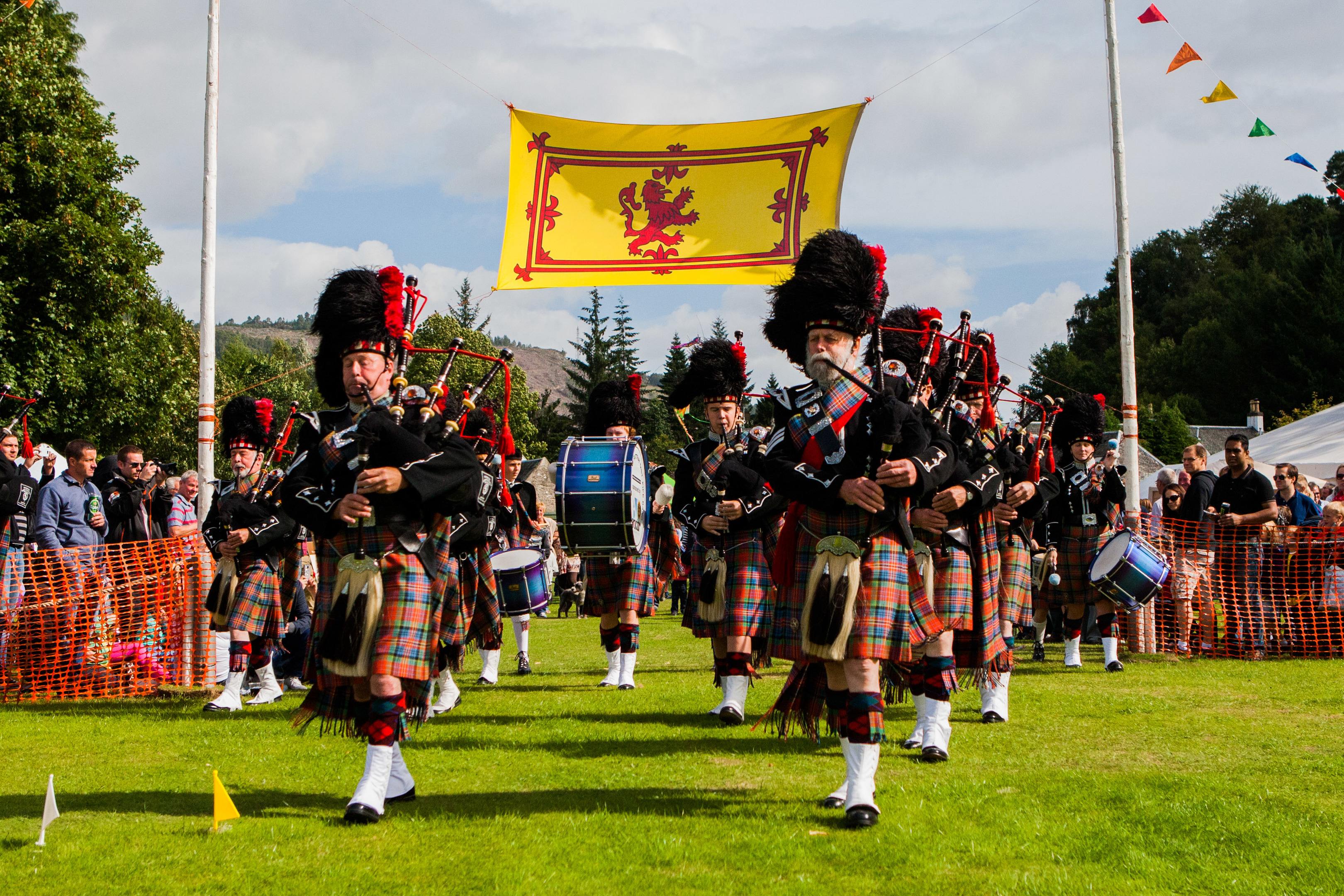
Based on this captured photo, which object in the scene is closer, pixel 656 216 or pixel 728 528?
pixel 728 528

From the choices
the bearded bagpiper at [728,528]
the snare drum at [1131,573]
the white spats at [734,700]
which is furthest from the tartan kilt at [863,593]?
the snare drum at [1131,573]

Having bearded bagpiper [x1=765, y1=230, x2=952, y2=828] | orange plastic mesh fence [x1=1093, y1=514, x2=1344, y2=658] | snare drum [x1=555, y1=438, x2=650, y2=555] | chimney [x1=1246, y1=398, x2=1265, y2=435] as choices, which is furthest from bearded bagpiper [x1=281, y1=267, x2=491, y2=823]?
chimney [x1=1246, y1=398, x2=1265, y2=435]

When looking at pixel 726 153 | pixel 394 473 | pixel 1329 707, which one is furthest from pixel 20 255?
pixel 1329 707

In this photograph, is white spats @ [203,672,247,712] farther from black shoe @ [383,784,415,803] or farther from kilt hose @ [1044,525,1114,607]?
kilt hose @ [1044,525,1114,607]

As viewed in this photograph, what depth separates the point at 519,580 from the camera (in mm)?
8203

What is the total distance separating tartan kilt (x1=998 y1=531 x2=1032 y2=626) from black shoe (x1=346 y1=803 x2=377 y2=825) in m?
4.03

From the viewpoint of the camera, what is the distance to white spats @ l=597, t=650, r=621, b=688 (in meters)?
8.32

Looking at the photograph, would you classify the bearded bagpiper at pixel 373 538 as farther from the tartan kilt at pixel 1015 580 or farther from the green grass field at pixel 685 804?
the tartan kilt at pixel 1015 580

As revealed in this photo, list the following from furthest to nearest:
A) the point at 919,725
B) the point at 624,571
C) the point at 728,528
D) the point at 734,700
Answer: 1. the point at 624,571
2. the point at 728,528
3. the point at 734,700
4. the point at 919,725

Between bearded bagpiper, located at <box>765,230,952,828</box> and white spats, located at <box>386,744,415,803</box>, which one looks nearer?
bearded bagpiper, located at <box>765,230,952,828</box>

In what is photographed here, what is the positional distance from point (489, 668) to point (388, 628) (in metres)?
4.65

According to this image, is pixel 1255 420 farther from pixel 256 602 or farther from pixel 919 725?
pixel 256 602

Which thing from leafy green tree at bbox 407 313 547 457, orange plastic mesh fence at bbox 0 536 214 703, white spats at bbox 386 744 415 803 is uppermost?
leafy green tree at bbox 407 313 547 457

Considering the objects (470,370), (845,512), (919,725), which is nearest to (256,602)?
(919,725)
